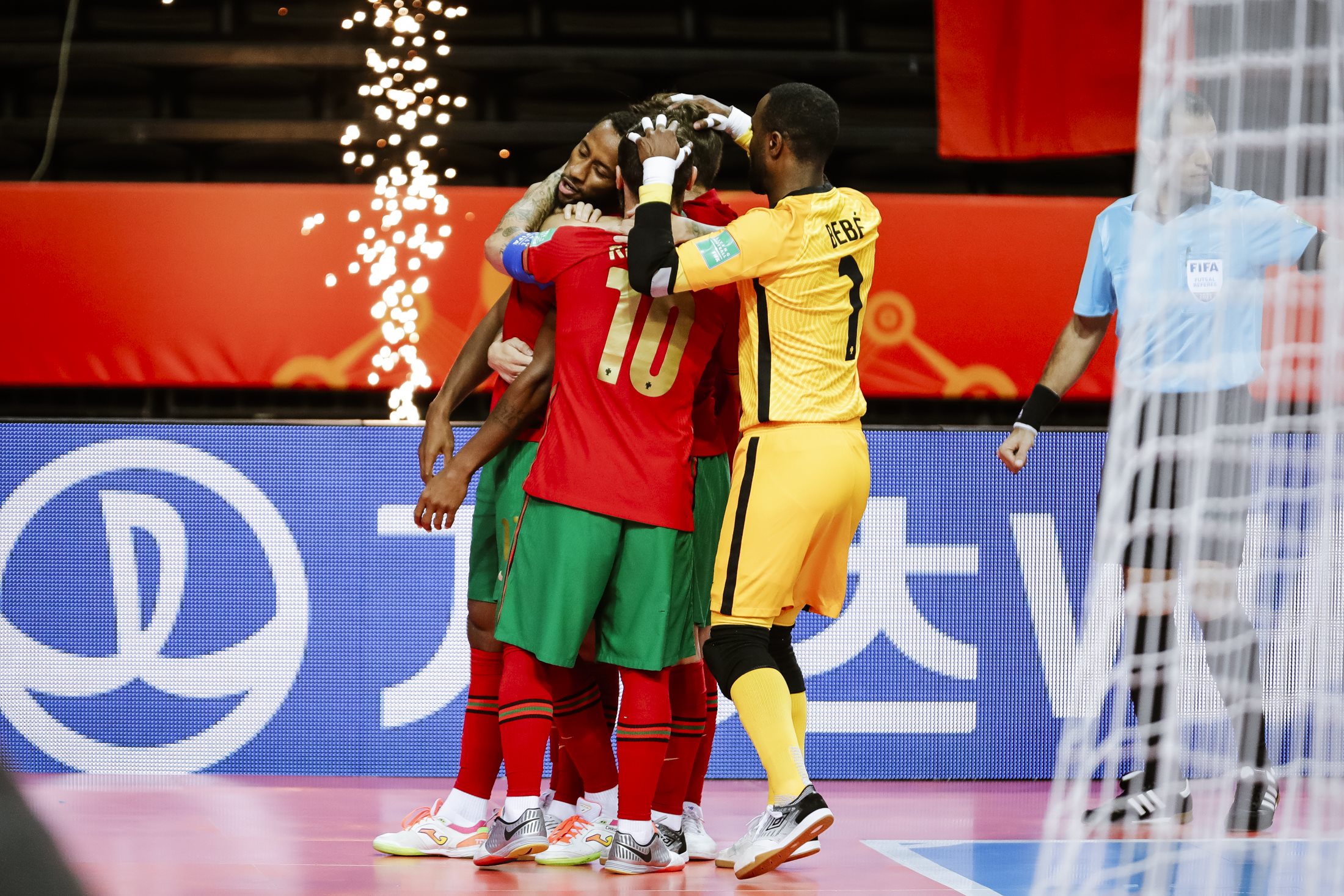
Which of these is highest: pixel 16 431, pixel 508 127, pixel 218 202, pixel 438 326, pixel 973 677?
pixel 508 127

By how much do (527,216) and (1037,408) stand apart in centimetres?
137

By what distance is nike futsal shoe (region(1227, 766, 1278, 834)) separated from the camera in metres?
3.36

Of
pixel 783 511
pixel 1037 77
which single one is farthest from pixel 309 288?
pixel 1037 77

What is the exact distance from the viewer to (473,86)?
20.4 ft

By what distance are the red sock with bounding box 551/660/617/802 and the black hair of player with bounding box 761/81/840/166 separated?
1.22 metres

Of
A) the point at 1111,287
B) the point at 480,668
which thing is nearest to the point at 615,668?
the point at 480,668

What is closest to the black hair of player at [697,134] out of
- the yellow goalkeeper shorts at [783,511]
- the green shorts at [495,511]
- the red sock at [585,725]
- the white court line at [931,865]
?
the yellow goalkeeper shorts at [783,511]

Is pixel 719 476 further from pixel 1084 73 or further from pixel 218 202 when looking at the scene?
pixel 1084 73

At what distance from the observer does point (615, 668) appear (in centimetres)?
332

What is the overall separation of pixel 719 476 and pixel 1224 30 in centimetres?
142

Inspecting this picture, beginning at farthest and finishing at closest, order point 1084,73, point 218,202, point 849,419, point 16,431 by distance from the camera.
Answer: point 1084,73, point 218,202, point 16,431, point 849,419

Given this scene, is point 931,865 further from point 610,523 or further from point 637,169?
point 637,169

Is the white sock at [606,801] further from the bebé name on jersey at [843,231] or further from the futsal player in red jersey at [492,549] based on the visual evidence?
the bebé name on jersey at [843,231]

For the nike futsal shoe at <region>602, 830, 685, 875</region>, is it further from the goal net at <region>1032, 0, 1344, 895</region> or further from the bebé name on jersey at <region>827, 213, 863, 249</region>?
the bebé name on jersey at <region>827, 213, 863, 249</region>
